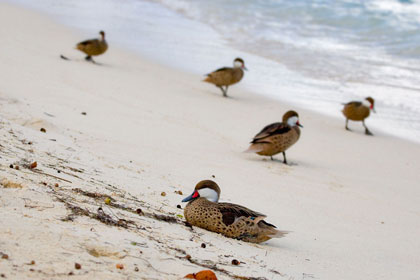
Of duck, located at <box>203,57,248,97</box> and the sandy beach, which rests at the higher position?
duck, located at <box>203,57,248,97</box>

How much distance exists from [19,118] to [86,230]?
3.72 meters

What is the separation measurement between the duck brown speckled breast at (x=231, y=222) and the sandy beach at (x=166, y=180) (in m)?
0.09

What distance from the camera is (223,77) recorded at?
1319 cm

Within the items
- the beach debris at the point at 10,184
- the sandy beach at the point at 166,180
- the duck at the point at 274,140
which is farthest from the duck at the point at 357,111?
the beach debris at the point at 10,184

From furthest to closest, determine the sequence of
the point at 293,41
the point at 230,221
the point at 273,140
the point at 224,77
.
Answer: the point at 293,41 → the point at 224,77 → the point at 273,140 → the point at 230,221

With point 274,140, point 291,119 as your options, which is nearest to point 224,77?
point 291,119

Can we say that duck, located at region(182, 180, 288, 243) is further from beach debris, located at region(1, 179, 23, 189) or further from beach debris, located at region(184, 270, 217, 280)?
beach debris, located at region(1, 179, 23, 189)

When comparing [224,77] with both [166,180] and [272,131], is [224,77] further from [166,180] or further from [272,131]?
[166,180]

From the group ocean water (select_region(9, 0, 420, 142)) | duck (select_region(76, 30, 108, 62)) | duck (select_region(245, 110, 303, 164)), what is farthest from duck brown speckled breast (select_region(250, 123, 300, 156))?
duck (select_region(76, 30, 108, 62))

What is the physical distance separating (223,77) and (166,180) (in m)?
7.04

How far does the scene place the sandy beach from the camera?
376 centimetres

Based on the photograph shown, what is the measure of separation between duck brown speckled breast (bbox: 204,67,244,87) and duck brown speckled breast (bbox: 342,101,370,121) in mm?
2722

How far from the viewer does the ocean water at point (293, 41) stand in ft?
44.3

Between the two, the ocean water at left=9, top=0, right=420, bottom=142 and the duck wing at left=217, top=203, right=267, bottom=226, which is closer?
the duck wing at left=217, top=203, right=267, bottom=226
